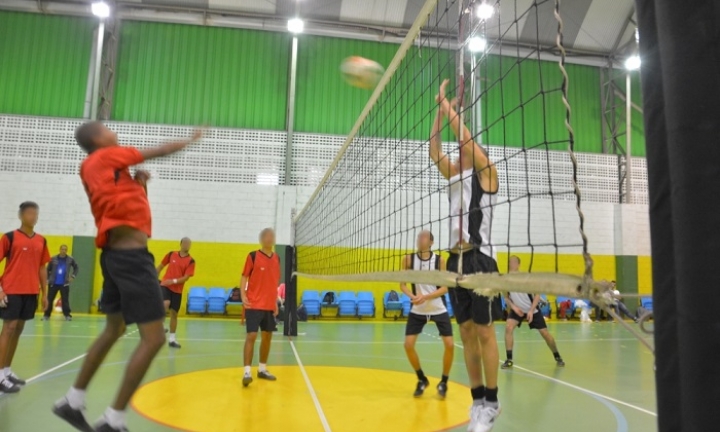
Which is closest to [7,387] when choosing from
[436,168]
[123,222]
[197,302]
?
[123,222]

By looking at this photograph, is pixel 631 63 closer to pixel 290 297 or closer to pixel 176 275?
pixel 290 297

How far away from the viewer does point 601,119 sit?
645 inches

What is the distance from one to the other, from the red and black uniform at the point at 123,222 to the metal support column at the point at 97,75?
13.2 metres

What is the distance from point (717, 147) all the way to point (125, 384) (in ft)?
8.13

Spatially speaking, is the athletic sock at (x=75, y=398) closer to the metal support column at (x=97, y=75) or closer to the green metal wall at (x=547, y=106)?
the metal support column at (x=97, y=75)

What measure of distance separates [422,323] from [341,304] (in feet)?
28.4

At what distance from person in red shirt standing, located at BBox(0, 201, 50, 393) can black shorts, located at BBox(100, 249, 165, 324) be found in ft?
8.27

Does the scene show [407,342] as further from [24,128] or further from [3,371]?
[24,128]

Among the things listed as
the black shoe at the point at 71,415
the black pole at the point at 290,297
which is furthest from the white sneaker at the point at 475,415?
the black pole at the point at 290,297

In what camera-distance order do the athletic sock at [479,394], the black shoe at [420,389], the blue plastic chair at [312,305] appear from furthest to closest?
the blue plastic chair at [312,305] → the black shoe at [420,389] → the athletic sock at [479,394]

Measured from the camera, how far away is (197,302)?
43.4 ft

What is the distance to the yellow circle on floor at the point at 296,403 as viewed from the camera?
3.71m

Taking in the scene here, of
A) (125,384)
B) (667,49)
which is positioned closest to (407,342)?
(125,384)

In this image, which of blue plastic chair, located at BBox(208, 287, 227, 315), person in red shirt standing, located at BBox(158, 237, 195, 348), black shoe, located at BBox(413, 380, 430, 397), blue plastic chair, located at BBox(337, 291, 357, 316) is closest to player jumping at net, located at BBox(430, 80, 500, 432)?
black shoe, located at BBox(413, 380, 430, 397)
